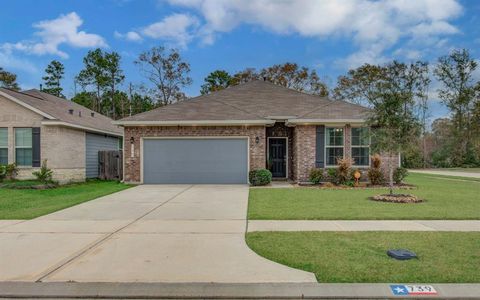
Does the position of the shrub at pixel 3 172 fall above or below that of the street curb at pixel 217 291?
above

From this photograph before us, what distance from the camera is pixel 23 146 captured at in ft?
51.9

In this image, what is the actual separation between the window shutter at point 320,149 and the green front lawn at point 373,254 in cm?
933

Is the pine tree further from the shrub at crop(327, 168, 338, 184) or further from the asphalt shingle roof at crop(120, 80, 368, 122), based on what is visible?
the shrub at crop(327, 168, 338, 184)

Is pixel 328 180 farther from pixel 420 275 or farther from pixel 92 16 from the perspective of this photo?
pixel 92 16

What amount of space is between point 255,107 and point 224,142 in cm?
339

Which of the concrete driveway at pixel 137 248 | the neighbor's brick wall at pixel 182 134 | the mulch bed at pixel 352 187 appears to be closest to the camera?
the concrete driveway at pixel 137 248

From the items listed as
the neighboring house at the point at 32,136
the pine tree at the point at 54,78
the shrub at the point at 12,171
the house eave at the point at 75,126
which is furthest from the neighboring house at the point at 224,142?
the pine tree at the point at 54,78

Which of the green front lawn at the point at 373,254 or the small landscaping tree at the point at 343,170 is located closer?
the green front lawn at the point at 373,254

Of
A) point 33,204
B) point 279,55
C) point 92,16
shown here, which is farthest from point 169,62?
point 33,204

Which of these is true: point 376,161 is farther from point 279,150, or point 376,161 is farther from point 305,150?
point 279,150

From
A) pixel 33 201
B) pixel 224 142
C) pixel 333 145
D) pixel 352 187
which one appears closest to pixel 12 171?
pixel 33 201

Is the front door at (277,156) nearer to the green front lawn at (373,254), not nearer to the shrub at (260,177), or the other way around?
the shrub at (260,177)

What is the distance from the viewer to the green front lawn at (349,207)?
8.12m

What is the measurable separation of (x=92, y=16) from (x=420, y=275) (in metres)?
19.8
